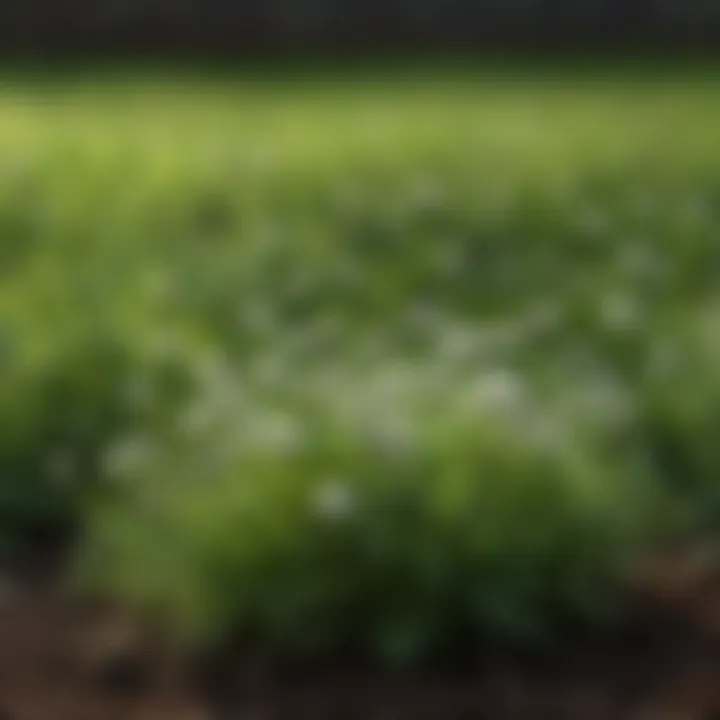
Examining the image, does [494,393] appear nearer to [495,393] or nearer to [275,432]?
[495,393]

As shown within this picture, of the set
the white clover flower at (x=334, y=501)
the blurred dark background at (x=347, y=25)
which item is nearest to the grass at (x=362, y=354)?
the white clover flower at (x=334, y=501)

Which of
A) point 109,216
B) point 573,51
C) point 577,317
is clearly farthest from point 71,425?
point 573,51

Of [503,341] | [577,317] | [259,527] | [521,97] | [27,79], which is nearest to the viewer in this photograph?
[259,527]

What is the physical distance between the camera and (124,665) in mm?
3713

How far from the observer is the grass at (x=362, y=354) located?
3678 millimetres

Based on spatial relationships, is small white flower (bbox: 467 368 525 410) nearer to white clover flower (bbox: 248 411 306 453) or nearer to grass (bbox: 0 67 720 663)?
grass (bbox: 0 67 720 663)

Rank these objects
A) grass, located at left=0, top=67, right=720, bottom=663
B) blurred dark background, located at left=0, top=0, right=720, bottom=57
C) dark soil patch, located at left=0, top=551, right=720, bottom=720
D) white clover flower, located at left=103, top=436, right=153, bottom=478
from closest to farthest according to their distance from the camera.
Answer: dark soil patch, located at left=0, top=551, right=720, bottom=720, grass, located at left=0, top=67, right=720, bottom=663, white clover flower, located at left=103, top=436, right=153, bottom=478, blurred dark background, located at left=0, top=0, right=720, bottom=57

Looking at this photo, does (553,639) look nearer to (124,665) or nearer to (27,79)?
(124,665)

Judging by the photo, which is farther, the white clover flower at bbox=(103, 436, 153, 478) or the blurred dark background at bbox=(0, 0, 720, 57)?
the blurred dark background at bbox=(0, 0, 720, 57)

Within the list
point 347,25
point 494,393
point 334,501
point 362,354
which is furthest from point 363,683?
point 347,25

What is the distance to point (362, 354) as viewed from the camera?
5.11 meters

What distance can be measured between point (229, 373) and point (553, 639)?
3.95ft

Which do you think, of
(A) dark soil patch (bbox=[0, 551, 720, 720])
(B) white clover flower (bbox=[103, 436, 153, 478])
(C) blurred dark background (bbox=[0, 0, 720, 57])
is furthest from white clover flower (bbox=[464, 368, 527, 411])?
(C) blurred dark background (bbox=[0, 0, 720, 57])

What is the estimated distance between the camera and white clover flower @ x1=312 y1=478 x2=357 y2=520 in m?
3.59
